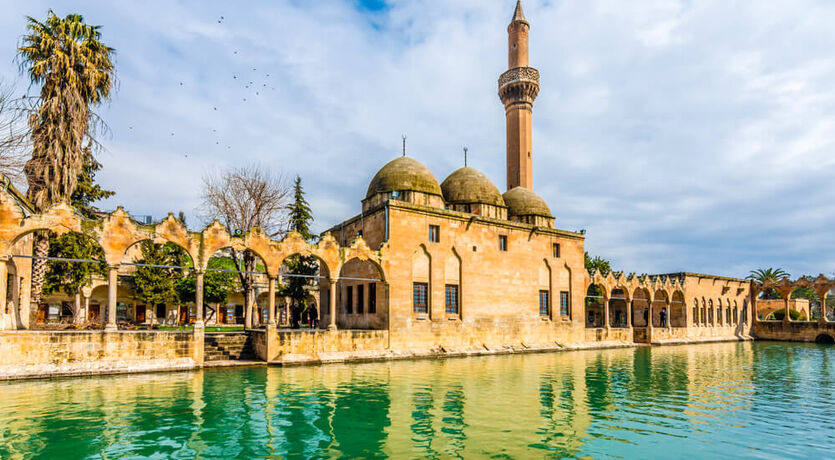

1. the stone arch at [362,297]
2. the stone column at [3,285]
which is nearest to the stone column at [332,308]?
the stone arch at [362,297]

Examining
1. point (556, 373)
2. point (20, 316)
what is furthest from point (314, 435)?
point (20, 316)

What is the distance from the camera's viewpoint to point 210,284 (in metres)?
35.1

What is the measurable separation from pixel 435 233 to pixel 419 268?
1940 millimetres

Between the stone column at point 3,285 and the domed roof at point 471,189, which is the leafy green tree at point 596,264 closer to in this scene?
the domed roof at point 471,189

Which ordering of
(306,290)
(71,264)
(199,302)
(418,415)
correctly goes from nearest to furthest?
(418,415)
(199,302)
(71,264)
(306,290)

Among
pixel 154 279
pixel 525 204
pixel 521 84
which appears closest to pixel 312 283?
pixel 154 279

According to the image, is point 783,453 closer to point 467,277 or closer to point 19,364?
point 467,277

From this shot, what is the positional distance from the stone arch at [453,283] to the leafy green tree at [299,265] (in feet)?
25.5

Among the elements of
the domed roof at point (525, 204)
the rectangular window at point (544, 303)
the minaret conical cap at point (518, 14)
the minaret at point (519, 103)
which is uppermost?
the minaret conical cap at point (518, 14)

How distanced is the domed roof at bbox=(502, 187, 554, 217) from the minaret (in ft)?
17.1

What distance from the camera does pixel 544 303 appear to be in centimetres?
2862

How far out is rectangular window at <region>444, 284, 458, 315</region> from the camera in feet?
80.4

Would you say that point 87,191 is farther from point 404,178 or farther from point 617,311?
point 617,311

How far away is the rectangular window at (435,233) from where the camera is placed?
960 inches
